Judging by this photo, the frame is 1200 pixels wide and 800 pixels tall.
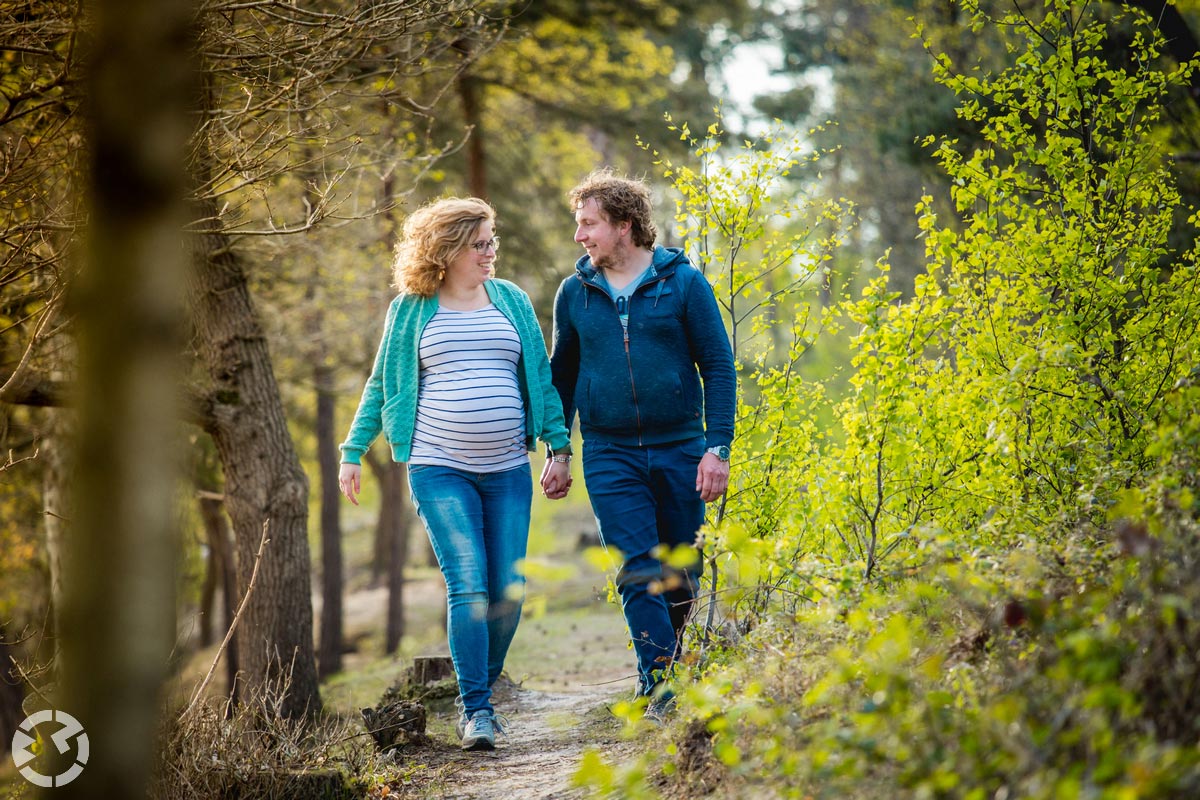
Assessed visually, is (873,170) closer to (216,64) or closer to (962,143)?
(962,143)

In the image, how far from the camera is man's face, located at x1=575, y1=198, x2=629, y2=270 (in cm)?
459

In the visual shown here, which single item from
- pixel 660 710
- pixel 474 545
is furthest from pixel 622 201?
pixel 660 710

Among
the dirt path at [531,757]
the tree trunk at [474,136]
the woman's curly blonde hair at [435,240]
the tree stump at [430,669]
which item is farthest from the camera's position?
the tree trunk at [474,136]

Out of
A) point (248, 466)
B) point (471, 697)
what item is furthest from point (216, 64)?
point (471, 697)

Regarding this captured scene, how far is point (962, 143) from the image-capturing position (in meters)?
9.34

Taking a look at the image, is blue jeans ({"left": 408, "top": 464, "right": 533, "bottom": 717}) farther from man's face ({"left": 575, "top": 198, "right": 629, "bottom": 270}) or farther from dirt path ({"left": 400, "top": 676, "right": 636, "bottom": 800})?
man's face ({"left": 575, "top": 198, "right": 629, "bottom": 270})

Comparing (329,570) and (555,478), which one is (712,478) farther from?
(329,570)

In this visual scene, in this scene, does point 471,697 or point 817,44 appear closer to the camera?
point 471,697

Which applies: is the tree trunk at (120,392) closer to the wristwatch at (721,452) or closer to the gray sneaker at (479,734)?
the gray sneaker at (479,734)

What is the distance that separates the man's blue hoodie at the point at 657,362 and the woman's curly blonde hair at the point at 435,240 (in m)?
0.56

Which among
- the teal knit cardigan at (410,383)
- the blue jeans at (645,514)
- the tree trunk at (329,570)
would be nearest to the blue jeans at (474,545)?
the teal knit cardigan at (410,383)

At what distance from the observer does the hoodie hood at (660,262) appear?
463 centimetres

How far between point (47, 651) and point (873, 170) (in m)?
17.4

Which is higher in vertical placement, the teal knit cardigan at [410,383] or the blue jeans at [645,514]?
the teal knit cardigan at [410,383]
